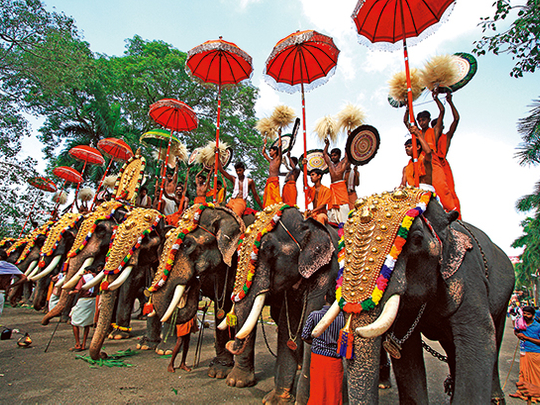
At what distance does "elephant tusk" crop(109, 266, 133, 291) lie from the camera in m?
5.40

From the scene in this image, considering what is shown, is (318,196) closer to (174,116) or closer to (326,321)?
(326,321)

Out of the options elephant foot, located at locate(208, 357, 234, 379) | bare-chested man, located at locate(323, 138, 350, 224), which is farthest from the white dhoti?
bare-chested man, located at locate(323, 138, 350, 224)

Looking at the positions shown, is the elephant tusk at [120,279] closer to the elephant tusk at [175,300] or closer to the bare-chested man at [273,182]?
the elephant tusk at [175,300]

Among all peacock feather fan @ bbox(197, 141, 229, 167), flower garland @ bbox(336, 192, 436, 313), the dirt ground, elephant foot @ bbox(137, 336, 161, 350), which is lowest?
the dirt ground

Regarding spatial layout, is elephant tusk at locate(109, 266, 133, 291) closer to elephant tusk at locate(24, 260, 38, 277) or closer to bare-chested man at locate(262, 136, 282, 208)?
bare-chested man at locate(262, 136, 282, 208)

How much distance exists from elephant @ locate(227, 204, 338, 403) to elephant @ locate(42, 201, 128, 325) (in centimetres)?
358

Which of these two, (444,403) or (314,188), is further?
(314,188)

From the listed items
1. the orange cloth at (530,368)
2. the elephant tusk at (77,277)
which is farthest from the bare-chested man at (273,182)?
the orange cloth at (530,368)

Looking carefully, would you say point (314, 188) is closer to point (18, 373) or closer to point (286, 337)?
point (286, 337)

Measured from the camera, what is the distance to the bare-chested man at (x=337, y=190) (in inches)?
248

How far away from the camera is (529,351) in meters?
5.40

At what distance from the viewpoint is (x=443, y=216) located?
2824mm

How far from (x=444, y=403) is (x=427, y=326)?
7.87ft

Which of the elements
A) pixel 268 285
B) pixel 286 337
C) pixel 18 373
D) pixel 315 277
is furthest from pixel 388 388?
pixel 18 373
